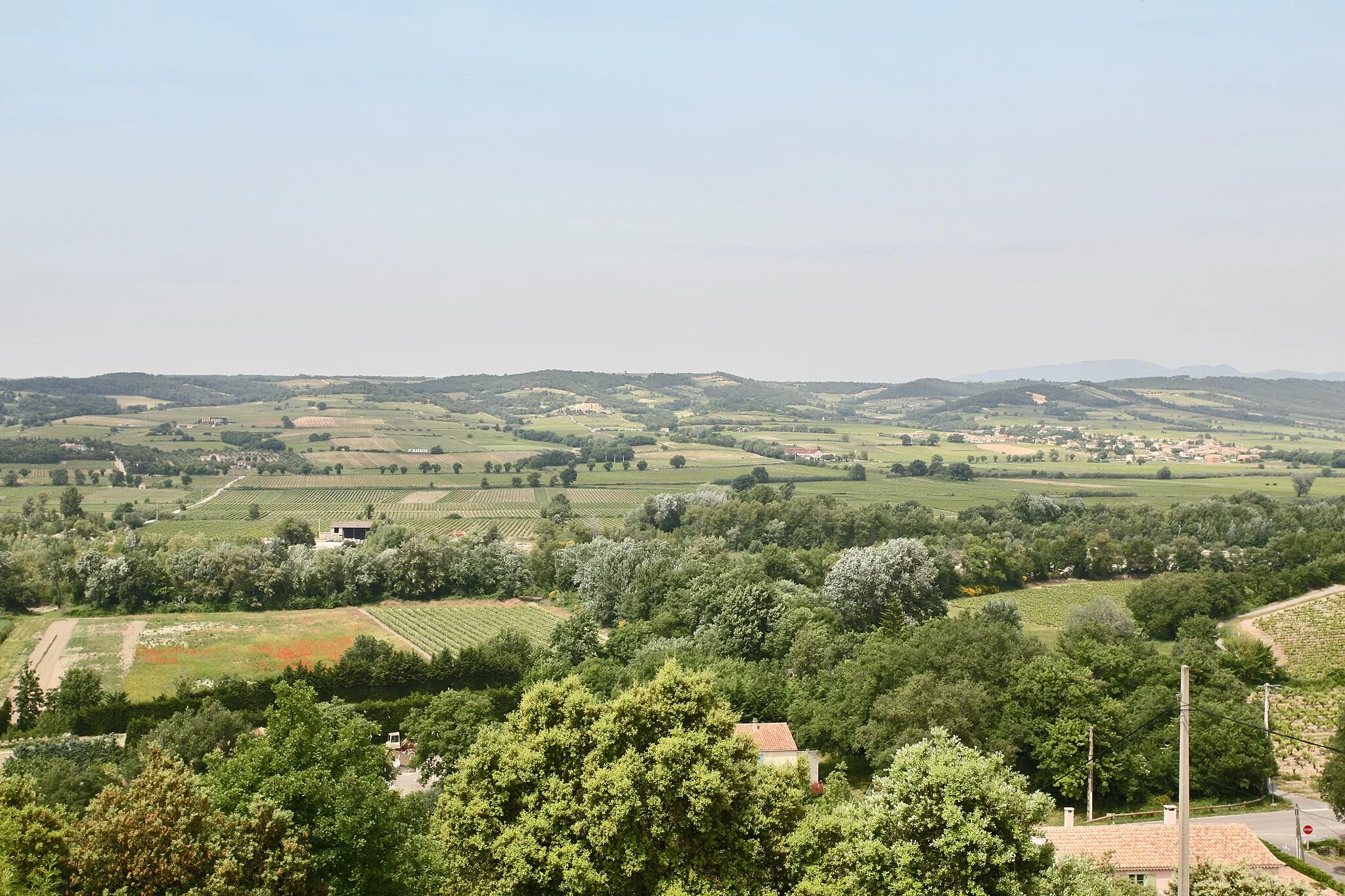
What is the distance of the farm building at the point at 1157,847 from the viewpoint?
22.0m

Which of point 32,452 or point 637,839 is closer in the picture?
point 637,839

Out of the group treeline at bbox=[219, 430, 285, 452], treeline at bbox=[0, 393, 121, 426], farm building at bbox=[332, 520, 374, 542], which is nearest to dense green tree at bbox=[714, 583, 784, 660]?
farm building at bbox=[332, 520, 374, 542]

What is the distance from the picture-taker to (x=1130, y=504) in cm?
9300

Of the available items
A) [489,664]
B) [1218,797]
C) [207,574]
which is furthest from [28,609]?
[1218,797]

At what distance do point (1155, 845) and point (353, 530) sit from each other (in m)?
71.2

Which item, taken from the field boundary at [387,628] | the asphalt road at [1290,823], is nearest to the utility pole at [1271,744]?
the asphalt road at [1290,823]

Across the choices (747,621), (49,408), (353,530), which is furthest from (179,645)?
(49,408)

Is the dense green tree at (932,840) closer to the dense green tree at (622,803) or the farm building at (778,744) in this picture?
the dense green tree at (622,803)

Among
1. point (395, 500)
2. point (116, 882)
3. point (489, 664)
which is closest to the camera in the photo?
point (116, 882)

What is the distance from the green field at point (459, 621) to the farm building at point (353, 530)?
2047 centimetres

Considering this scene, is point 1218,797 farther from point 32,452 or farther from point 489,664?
point 32,452

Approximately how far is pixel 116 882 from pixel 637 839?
724 centimetres

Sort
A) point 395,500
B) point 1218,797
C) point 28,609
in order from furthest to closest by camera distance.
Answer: point 395,500
point 28,609
point 1218,797

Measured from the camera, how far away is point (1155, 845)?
23.1 meters
